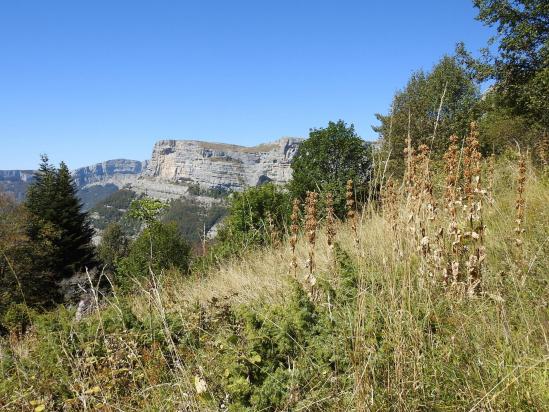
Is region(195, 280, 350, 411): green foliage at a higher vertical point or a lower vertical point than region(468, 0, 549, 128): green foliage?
lower

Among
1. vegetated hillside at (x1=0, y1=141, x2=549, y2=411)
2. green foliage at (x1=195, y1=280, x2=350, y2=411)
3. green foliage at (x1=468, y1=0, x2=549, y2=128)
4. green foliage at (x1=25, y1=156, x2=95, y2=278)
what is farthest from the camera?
green foliage at (x1=25, y1=156, x2=95, y2=278)

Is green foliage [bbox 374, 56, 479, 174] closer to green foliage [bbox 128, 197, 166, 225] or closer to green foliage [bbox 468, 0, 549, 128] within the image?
green foliage [bbox 468, 0, 549, 128]

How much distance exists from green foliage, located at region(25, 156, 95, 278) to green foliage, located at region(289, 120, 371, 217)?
22.8 m

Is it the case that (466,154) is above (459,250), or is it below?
above

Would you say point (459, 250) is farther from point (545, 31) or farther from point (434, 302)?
point (545, 31)

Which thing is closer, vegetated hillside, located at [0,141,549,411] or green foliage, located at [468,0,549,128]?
vegetated hillside, located at [0,141,549,411]

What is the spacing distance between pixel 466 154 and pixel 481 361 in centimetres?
180

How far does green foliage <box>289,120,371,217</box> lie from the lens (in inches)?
616

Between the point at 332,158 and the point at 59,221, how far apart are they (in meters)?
26.8

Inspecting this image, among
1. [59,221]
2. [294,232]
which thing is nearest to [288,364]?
[294,232]

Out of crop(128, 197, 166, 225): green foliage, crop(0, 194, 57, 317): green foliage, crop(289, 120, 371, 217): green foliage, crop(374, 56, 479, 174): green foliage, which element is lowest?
crop(0, 194, 57, 317): green foliage

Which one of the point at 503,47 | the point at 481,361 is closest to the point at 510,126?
the point at 503,47

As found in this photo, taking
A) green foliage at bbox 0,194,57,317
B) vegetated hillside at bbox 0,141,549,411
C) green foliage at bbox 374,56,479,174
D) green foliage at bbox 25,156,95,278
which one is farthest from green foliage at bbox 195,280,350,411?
green foliage at bbox 25,156,95,278

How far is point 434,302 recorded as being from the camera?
259 cm
